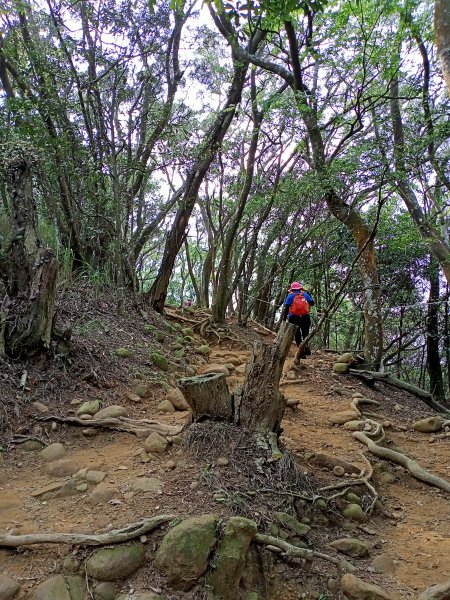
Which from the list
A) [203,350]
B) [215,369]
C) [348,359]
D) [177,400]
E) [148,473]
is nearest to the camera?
[148,473]

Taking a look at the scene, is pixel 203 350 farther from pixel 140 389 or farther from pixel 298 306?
pixel 140 389

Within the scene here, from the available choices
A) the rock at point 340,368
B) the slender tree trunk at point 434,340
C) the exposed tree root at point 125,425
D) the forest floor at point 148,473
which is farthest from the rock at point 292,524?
the slender tree trunk at point 434,340

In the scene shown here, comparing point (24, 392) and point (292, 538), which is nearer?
point (292, 538)

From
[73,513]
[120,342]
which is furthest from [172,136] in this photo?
[73,513]

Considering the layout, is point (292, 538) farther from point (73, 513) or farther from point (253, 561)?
point (73, 513)

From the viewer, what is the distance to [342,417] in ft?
18.0

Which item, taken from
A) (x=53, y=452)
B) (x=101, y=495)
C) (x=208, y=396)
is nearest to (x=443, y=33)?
(x=208, y=396)

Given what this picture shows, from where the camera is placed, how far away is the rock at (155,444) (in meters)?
3.63

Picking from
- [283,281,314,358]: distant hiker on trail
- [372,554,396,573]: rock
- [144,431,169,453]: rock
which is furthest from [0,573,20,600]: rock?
[283,281,314,358]: distant hiker on trail

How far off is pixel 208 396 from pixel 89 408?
152 centimetres

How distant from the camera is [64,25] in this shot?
742 cm

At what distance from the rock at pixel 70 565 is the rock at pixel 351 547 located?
1606mm

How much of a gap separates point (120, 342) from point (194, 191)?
409cm

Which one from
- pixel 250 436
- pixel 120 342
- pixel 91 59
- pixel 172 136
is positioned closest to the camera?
pixel 250 436
